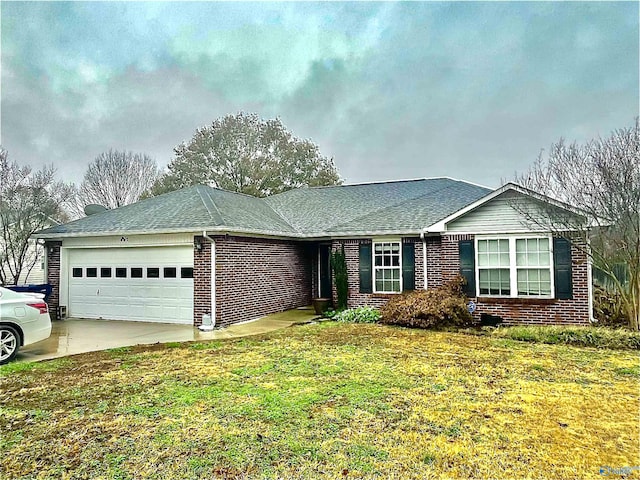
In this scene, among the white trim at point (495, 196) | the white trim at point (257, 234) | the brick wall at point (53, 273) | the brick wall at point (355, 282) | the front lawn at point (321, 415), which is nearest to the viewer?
the front lawn at point (321, 415)

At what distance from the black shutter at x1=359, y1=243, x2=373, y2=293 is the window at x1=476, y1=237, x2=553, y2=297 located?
321 centimetres

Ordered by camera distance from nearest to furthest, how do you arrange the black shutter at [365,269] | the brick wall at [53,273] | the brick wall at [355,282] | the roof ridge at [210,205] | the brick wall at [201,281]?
1. the brick wall at [201,281]
2. the roof ridge at [210,205]
3. the brick wall at [355,282]
4. the black shutter at [365,269]
5. the brick wall at [53,273]

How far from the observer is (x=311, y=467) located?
3.59 m

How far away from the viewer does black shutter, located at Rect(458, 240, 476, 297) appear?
11664 millimetres

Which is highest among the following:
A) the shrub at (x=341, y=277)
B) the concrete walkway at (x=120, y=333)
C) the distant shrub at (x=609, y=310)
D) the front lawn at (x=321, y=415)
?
the shrub at (x=341, y=277)

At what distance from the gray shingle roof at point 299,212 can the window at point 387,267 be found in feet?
2.11

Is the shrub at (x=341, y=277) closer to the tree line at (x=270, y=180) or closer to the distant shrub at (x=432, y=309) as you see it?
the distant shrub at (x=432, y=309)

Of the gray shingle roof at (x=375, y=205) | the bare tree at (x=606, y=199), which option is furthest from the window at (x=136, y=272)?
the bare tree at (x=606, y=199)

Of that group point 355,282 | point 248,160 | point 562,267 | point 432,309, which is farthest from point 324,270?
point 248,160

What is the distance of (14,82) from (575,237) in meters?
19.9

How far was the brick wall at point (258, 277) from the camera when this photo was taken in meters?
11.3

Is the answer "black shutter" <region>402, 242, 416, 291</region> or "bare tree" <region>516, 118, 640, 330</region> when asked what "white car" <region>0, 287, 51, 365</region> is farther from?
"bare tree" <region>516, 118, 640, 330</region>

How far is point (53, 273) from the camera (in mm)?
13469

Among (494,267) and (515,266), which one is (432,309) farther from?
(515,266)
